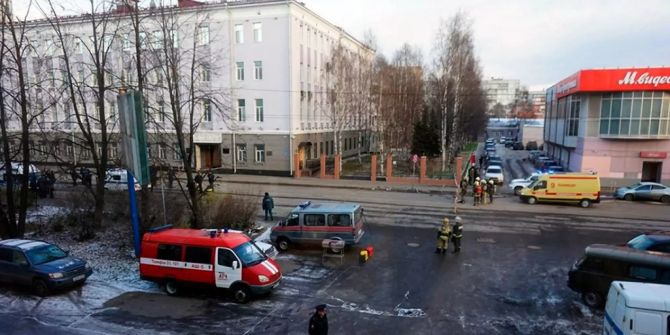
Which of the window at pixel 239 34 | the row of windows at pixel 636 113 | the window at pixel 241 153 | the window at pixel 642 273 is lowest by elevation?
the window at pixel 642 273

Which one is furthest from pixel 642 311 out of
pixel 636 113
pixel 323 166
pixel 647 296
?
pixel 636 113

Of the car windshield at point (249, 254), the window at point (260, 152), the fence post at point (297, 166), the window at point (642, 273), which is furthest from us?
the window at point (260, 152)

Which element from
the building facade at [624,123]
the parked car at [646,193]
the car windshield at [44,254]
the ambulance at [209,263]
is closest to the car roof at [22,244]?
the car windshield at [44,254]

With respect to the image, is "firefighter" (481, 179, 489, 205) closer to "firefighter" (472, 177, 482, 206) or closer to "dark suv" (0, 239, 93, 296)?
"firefighter" (472, 177, 482, 206)

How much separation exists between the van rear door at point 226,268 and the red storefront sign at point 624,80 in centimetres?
3296

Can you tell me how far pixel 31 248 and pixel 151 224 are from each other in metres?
4.74

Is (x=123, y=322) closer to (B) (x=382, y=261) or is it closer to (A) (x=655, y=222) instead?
(B) (x=382, y=261)

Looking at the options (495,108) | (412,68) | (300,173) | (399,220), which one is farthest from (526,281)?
(495,108)

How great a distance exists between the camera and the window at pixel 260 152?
125 feet

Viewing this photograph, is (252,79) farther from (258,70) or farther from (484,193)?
(484,193)

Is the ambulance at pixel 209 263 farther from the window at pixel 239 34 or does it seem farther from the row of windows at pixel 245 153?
the window at pixel 239 34

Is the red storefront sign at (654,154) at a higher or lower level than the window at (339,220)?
higher

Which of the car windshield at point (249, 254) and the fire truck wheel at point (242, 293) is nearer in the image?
the fire truck wheel at point (242, 293)

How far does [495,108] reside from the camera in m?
167
